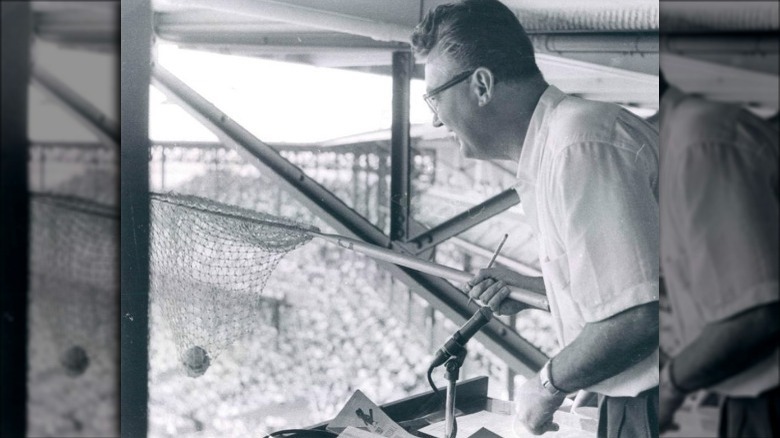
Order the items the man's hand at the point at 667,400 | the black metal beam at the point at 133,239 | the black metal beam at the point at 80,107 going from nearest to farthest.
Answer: the man's hand at the point at 667,400
the black metal beam at the point at 133,239
the black metal beam at the point at 80,107

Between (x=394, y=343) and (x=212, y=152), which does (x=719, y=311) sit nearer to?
(x=394, y=343)

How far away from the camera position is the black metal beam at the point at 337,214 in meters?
1.91

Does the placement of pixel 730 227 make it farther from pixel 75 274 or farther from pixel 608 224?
pixel 75 274

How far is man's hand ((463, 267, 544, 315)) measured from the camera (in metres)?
1.89

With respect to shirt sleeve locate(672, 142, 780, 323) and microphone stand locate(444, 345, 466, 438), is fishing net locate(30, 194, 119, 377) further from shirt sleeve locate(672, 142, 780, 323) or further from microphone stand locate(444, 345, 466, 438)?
shirt sleeve locate(672, 142, 780, 323)

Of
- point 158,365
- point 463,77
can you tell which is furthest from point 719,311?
point 158,365

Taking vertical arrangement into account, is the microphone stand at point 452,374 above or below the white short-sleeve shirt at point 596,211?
below

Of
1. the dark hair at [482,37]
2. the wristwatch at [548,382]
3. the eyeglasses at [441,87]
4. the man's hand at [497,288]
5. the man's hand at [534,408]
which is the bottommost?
the man's hand at [534,408]

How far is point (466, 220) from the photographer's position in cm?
196

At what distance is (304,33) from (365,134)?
1.12ft

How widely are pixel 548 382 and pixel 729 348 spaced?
1.57 ft

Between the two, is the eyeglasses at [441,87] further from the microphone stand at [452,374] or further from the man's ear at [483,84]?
the microphone stand at [452,374]

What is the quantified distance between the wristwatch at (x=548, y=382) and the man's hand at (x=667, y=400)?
0.29m

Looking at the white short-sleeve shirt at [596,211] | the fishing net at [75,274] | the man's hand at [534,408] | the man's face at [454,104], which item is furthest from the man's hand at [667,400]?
the fishing net at [75,274]
